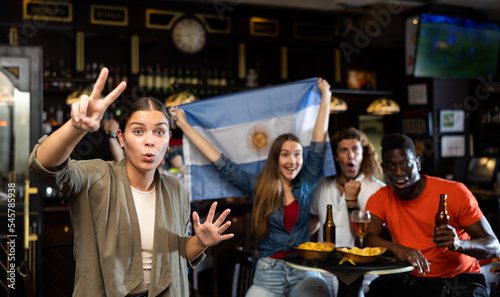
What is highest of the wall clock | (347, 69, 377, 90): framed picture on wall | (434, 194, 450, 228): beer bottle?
the wall clock

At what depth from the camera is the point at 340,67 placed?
7965mm

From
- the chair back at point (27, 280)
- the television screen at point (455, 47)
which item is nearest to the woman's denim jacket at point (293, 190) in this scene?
the chair back at point (27, 280)

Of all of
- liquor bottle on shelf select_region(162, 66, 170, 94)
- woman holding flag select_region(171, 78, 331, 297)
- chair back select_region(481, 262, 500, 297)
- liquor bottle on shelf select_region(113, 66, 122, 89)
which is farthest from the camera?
liquor bottle on shelf select_region(162, 66, 170, 94)

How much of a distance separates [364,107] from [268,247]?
5.79 metres

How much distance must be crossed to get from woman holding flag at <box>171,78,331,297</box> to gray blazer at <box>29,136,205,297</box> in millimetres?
1270

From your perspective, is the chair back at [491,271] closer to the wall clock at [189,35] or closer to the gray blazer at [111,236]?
the gray blazer at [111,236]

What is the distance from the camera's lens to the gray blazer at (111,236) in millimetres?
1579

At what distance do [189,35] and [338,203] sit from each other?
167 inches

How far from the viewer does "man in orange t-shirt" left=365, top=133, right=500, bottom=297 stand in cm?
263

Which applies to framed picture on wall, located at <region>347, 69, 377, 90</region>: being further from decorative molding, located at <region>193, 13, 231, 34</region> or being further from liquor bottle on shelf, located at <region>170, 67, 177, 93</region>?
liquor bottle on shelf, located at <region>170, 67, 177, 93</region>

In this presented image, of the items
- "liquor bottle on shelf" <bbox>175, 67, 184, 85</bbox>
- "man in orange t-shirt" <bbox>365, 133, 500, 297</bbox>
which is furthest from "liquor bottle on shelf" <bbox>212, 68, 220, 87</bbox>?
"man in orange t-shirt" <bbox>365, 133, 500, 297</bbox>

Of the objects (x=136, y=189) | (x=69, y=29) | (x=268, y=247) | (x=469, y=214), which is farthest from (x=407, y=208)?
(x=69, y=29)

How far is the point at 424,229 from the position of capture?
2771mm

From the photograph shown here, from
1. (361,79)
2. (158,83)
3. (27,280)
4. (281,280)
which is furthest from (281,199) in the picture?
(361,79)
